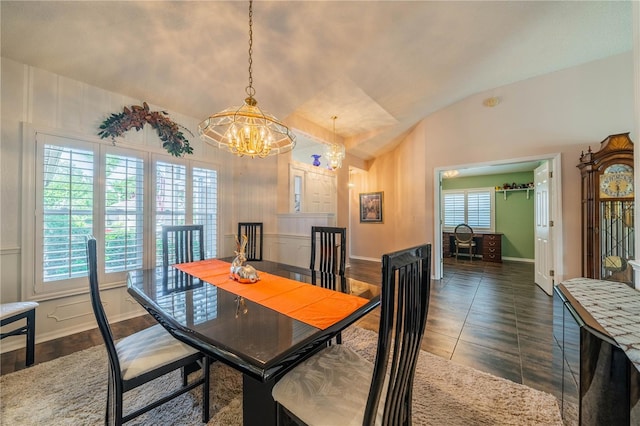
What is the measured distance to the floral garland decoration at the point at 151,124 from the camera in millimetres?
2562

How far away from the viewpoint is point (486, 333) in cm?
238

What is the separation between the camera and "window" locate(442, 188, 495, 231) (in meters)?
6.53

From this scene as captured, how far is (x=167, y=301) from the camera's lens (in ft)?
4.34

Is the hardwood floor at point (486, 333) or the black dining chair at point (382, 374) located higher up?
the black dining chair at point (382, 374)

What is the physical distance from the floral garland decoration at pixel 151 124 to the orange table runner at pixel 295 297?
1.95m

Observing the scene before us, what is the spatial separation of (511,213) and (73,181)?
8621mm

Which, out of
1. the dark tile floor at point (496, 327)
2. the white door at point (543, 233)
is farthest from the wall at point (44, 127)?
the white door at point (543, 233)

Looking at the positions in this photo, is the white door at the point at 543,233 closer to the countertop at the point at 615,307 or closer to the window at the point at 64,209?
the countertop at the point at 615,307

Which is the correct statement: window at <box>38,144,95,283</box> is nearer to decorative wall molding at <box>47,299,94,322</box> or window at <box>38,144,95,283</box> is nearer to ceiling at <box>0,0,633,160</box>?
decorative wall molding at <box>47,299,94,322</box>

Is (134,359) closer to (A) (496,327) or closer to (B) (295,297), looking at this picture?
(B) (295,297)

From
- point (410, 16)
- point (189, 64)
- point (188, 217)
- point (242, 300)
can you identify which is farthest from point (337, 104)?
point (242, 300)

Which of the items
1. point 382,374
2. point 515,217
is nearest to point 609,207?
point 515,217

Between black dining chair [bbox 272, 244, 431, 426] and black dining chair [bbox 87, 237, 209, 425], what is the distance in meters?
0.63

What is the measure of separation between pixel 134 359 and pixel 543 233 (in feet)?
17.4
